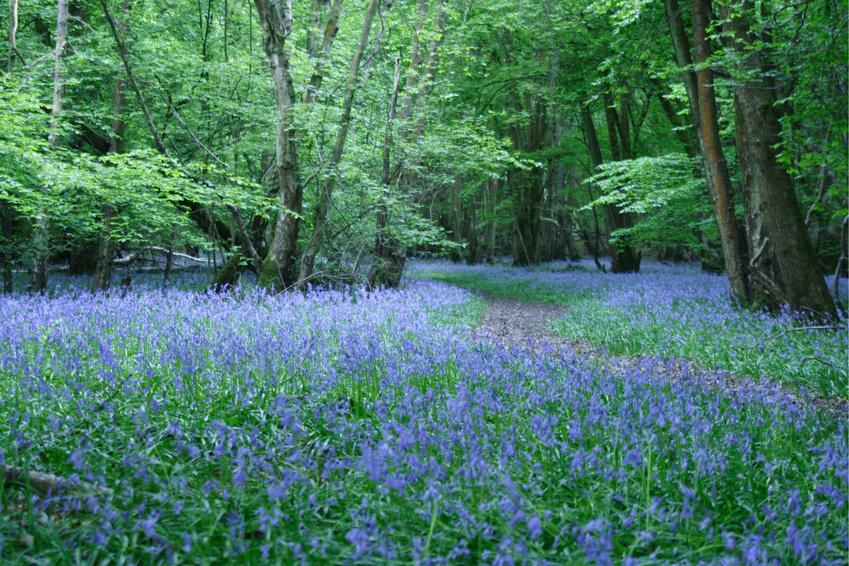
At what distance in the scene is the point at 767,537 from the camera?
2518mm

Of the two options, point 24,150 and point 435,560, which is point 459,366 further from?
point 24,150

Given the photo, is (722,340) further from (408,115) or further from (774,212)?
(408,115)

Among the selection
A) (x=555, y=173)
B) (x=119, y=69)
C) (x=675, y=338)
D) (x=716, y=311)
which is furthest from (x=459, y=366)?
(x=555, y=173)

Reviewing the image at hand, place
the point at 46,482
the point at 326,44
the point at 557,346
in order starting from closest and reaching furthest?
the point at 46,482 < the point at 557,346 < the point at 326,44

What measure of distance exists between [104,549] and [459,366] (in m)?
3.30

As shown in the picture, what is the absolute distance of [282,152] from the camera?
11.1 m

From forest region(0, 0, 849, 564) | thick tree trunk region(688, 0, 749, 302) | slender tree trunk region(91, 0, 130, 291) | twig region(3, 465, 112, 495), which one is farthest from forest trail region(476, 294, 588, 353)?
slender tree trunk region(91, 0, 130, 291)

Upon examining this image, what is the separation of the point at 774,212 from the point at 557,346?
3.96 m

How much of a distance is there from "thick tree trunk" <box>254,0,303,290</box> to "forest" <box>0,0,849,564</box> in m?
0.06

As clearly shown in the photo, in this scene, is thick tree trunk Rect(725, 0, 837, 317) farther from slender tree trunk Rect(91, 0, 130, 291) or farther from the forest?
slender tree trunk Rect(91, 0, 130, 291)

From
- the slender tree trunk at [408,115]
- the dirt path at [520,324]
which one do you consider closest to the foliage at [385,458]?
the dirt path at [520,324]

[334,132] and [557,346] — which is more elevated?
[334,132]

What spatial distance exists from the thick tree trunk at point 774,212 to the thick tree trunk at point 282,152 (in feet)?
23.9

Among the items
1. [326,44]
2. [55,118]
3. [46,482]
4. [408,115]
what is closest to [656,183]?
[408,115]
